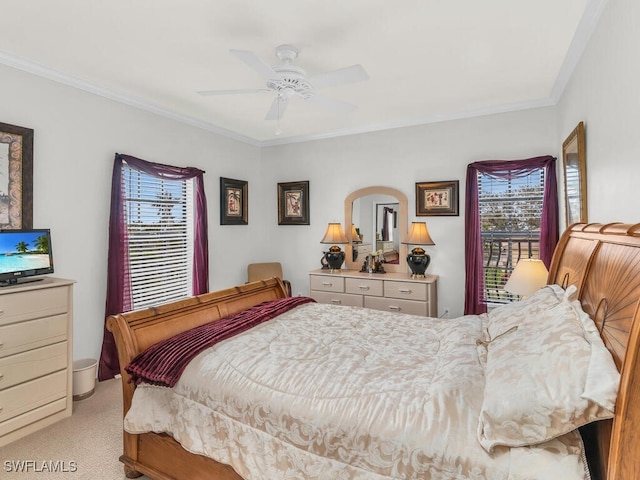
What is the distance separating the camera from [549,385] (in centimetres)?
113

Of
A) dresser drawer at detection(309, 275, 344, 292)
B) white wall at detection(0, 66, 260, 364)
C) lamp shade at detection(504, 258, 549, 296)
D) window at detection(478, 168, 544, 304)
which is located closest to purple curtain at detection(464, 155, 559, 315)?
window at detection(478, 168, 544, 304)

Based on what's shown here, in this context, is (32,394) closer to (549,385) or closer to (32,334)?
(32,334)

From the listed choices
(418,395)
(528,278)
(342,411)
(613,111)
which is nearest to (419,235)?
(528,278)

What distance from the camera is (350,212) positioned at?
4.78 meters

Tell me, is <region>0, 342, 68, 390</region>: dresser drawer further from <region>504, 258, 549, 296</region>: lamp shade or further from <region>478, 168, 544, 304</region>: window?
<region>478, 168, 544, 304</region>: window

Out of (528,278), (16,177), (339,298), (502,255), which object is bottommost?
(339,298)

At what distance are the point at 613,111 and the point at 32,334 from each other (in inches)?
152

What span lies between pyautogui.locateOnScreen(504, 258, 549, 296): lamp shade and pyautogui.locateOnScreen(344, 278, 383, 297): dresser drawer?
1.55 metres

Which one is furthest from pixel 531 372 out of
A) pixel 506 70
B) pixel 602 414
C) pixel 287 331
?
pixel 506 70

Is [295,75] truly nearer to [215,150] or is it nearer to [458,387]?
[458,387]

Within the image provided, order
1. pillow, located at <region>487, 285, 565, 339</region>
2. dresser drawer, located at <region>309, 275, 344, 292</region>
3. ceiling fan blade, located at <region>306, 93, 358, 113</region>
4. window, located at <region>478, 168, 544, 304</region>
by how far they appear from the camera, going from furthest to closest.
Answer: dresser drawer, located at <region>309, 275, 344, 292</region>
window, located at <region>478, 168, 544, 304</region>
ceiling fan blade, located at <region>306, 93, 358, 113</region>
pillow, located at <region>487, 285, 565, 339</region>

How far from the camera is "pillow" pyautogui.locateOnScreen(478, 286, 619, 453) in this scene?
104cm

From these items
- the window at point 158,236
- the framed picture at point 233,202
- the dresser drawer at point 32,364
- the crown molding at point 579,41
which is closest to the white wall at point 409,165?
the framed picture at point 233,202

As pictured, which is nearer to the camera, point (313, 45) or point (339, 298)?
point (313, 45)
